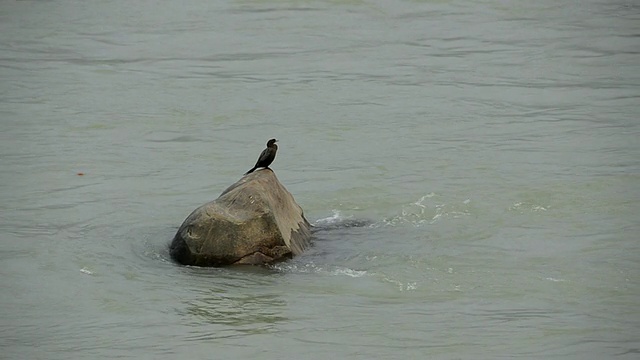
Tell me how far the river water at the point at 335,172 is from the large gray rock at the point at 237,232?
0.12m

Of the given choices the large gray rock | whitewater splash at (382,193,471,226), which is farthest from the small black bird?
whitewater splash at (382,193,471,226)

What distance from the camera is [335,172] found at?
12.1 metres

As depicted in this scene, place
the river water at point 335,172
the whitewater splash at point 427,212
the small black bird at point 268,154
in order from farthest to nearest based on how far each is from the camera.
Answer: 1. the whitewater splash at point 427,212
2. the small black bird at point 268,154
3. the river water at point 335,172

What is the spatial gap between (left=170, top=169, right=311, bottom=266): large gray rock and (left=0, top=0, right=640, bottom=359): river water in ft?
0.38

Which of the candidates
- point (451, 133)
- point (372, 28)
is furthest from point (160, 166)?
point (372, 28)

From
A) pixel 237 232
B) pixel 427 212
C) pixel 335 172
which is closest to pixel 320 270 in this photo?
pixel 237 232

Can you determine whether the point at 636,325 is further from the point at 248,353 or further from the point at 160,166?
the point at 160,166

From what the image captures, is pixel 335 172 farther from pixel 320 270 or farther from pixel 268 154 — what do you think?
pixel 320 270

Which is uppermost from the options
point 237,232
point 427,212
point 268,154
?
point 268,154

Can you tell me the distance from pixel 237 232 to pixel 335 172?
3231 millimetres

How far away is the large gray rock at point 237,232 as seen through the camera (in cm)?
903

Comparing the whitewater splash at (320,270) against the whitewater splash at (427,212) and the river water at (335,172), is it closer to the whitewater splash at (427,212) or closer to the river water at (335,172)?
the river water at (335,172)

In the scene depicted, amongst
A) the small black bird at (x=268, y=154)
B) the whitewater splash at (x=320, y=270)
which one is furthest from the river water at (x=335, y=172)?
the small black bird at (x=268, y=154)

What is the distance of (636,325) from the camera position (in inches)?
319
